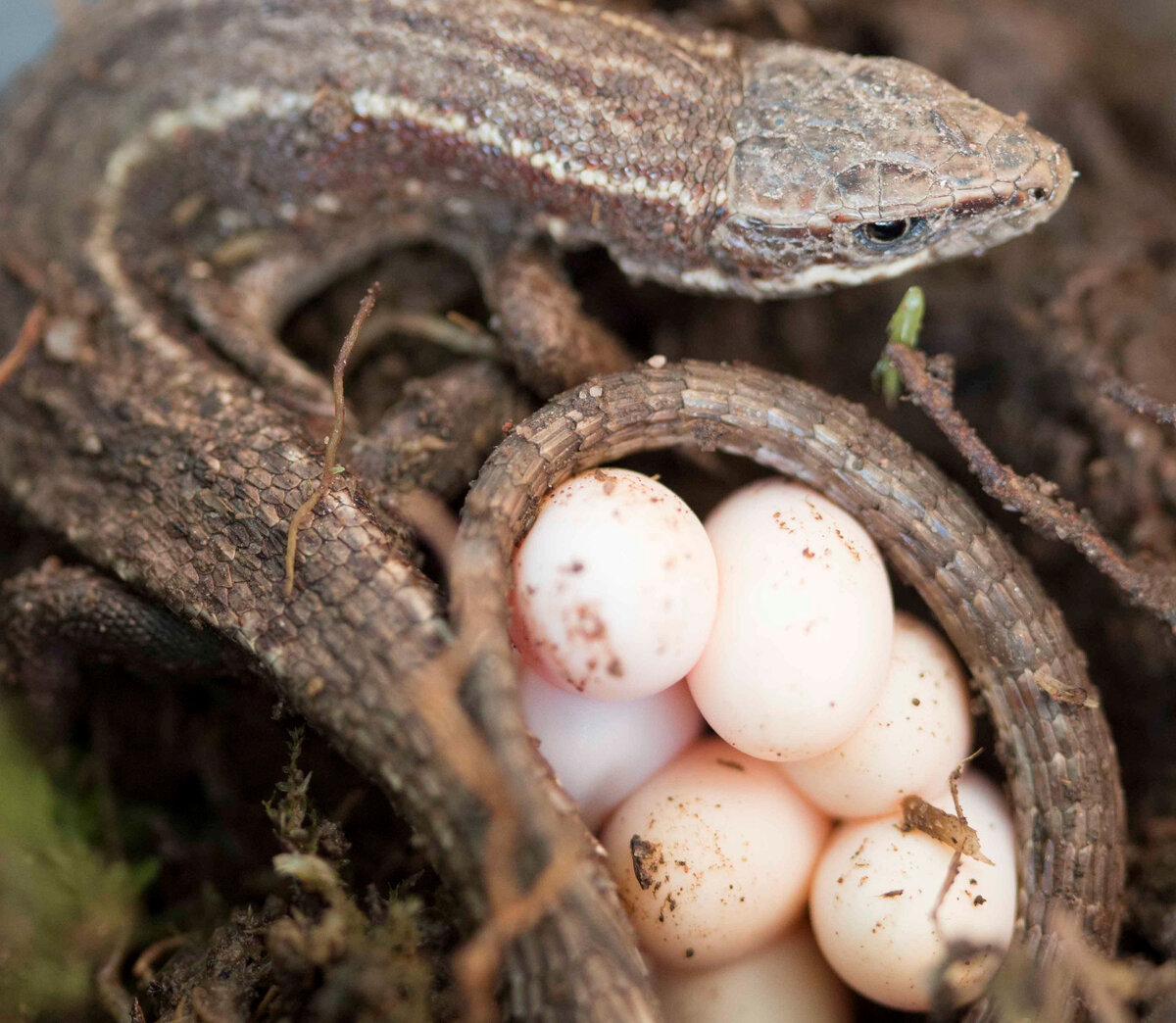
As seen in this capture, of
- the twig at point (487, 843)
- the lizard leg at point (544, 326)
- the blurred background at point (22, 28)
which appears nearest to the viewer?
the twig at point (487, 843)

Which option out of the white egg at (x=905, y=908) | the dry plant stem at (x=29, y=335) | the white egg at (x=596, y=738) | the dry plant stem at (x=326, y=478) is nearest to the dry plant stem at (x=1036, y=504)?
the white egg at (x=905, y=908)

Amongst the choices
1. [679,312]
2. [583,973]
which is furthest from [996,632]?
[679,312]

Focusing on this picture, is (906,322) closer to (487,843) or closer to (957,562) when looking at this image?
(957,562)

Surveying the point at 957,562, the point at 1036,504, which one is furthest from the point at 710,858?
the point at 1036,504

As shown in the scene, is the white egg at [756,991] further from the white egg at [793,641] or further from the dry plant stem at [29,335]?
the dry plant stem at [29,335]

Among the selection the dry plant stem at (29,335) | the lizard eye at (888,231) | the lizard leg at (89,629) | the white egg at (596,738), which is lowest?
the lizard leg at (89,629)

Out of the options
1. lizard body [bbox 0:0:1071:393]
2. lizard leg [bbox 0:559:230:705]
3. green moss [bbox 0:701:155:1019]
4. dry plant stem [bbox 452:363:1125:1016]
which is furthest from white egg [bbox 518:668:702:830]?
green moss [bbox 0:701:155:1019]

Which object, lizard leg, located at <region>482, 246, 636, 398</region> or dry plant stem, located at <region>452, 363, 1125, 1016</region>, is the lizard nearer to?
lizard leg, located at <region>482, 246, 636, 398</region>

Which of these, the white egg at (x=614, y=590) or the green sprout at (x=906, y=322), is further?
the green sprout at (x=906, y=322)
